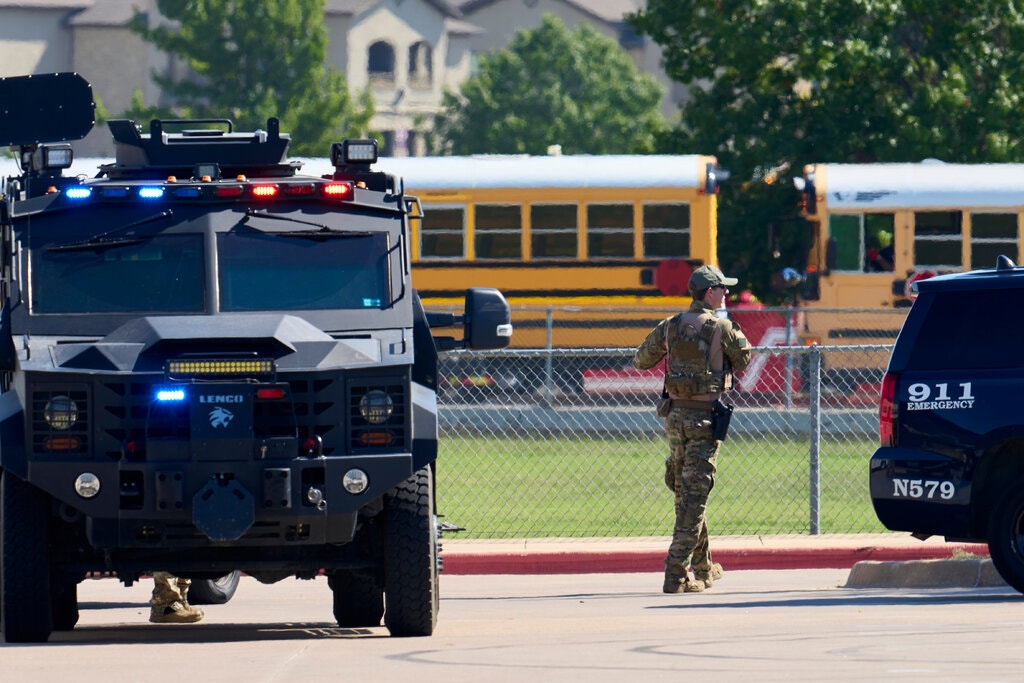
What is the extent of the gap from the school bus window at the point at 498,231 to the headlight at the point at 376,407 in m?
16.8

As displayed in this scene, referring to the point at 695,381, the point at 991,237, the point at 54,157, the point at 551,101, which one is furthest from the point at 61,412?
the point at 551,101

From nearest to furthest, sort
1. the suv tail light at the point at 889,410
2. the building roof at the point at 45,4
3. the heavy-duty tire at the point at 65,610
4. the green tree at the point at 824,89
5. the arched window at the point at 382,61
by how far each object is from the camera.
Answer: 1. the heavy-duty tire at the point at 65,610
2. the suv tail light at the point at 889,410
3. the green tree at the point at 824,89
4. the building roof at the point at 45,4
5. the arched window at the point at 382,61

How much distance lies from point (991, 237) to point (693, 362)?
1475 centimetres

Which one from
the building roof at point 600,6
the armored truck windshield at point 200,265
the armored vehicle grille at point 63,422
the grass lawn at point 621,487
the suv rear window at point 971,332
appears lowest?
the grass lawn at point 621,487

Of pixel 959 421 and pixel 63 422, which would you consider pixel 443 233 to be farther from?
pixel 63 422

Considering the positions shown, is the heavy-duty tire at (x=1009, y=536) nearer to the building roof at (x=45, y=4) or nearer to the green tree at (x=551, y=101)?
the green tree at (x=551, y=101)

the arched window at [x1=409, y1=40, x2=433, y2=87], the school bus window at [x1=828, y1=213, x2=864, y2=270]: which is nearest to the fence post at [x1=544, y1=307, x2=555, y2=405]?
the school bus window at [x1=828, y1=213, x2=864, y2=270]

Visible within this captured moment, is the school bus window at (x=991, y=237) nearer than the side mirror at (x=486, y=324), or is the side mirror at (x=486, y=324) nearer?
the side mirror at (x=486, y=324)

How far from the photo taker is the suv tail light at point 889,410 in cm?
1102

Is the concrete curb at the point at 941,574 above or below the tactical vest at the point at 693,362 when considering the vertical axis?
below

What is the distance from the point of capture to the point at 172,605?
11031mm

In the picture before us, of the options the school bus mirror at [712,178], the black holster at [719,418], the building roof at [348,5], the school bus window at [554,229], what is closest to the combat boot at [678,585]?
the black holster at [719,418]

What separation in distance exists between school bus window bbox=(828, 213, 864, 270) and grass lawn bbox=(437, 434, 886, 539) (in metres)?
6.81

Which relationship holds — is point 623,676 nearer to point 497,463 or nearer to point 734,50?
point 497,463
